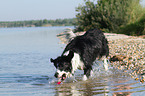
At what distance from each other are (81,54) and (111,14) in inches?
952

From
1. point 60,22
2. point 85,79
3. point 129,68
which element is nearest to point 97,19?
point 129,68

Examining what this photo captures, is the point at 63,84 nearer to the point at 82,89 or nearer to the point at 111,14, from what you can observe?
the point at 82,89

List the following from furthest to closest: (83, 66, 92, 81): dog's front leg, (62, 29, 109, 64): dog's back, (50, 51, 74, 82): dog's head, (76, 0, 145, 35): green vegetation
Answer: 1. (76, 0, 145, 35): green vegetation
2. (83, 66, 92, 81): dog's front leg
3. (62, 29, 109, 64): dog's back
4. (50, 51, 74, 82): dog's head

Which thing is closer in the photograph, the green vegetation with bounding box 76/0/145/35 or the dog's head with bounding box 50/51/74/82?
the dog's head with bounding box 50/51/74/82

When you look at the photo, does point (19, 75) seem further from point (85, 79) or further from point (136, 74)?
point (136, 74)

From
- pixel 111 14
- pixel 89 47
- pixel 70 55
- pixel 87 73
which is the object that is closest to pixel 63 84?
pixel 87 73

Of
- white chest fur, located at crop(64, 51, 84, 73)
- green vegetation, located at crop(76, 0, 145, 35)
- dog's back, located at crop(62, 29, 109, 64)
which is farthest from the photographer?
green vegetation, located at crop(76, 0, 145, 35)

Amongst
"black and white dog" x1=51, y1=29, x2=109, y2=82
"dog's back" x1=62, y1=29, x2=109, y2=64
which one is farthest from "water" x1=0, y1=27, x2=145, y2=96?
"dog's back" x1=62, y1=29, x2=109, y2=64

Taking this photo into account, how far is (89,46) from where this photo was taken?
9.48 meters

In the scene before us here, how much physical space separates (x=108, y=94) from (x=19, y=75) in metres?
4.70

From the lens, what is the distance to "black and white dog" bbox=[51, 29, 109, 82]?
805 cm

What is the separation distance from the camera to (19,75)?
10.9 m

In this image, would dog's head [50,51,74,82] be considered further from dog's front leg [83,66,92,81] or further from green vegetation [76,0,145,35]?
green vegetation [76,0,145,35]

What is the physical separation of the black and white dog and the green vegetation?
1779 centimetres
